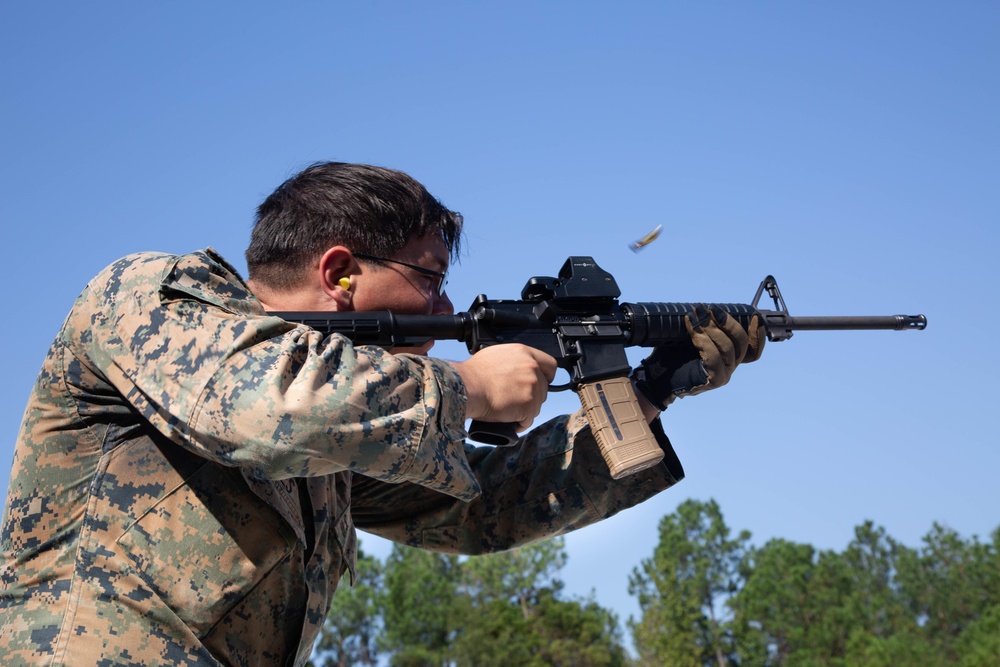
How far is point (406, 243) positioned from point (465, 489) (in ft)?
4.94

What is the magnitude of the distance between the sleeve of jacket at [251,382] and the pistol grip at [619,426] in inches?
57.5

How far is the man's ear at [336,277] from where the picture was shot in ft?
15.6

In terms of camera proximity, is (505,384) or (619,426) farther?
(619,426)

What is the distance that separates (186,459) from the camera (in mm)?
3787

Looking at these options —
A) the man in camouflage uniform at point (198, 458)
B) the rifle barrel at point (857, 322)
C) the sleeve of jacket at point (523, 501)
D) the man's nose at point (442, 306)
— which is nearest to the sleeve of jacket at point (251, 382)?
the man in camouflage uniform at point (198, 458)

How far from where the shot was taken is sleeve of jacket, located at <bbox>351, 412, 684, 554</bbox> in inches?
215

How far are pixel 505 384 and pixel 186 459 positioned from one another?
1289mm

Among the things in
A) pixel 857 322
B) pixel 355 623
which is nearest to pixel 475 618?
pixel 355 623

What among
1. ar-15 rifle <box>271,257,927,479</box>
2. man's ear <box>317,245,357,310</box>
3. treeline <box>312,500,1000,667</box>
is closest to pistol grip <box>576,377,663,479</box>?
ar-15 rifle <box>271,257,927,479</box>

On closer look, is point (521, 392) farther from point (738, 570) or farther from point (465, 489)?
point (738, 570)

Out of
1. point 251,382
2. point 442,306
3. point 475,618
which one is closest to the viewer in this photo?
point 251,382

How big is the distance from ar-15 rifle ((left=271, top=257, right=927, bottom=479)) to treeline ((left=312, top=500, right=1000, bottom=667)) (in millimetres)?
57356

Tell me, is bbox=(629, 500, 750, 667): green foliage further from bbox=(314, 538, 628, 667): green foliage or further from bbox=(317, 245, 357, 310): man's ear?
bbox=(317, 245, 357, 310): man's ear

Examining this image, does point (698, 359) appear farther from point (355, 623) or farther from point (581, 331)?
point (355, 623)
